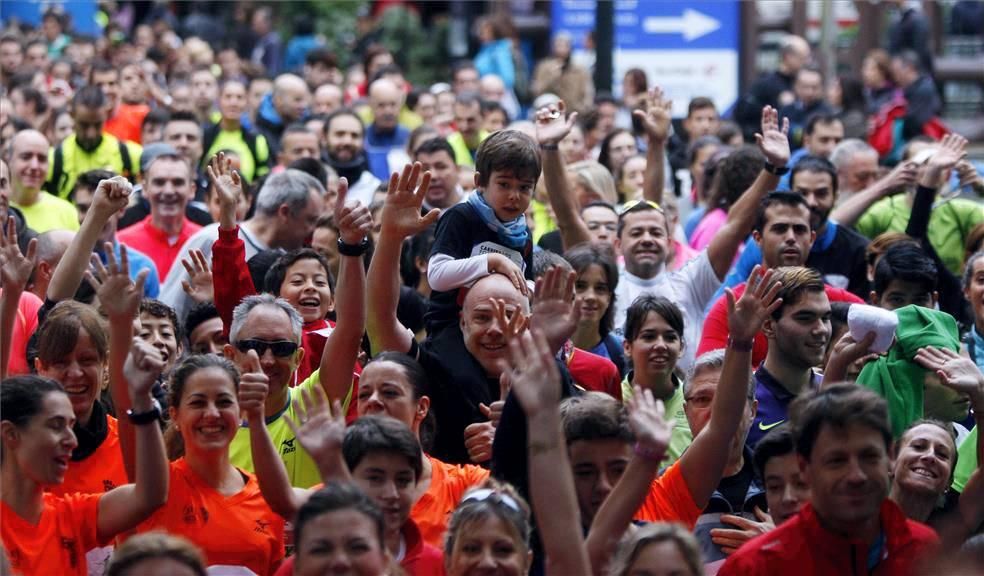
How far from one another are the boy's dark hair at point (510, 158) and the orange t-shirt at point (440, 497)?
136 centimetres

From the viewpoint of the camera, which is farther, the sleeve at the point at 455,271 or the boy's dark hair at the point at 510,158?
the boy's dark hair at the point at 510,158

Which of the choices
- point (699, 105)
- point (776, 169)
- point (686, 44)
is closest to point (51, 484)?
point (776, 169)

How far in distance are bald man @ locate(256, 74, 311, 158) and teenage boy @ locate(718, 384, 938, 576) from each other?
9673mm

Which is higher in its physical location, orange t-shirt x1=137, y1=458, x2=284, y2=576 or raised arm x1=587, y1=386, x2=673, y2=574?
raised arm x1=587, y1=386, x2=673, y2=574

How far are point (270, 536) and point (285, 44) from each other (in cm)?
1967

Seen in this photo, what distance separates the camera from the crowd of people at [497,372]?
5098mm

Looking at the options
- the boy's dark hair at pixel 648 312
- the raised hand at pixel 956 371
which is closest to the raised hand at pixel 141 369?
the boy's dark hair at pixel 648 312

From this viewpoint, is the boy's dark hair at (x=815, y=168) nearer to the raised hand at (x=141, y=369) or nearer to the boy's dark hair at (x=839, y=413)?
the boy's dark hair at (x=839, y=413)

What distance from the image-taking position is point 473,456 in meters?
6.48

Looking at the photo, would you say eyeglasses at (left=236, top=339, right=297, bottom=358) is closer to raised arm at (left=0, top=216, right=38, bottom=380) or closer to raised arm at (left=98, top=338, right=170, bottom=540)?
raised arm at (left=0, top=216, right=38, bottom=380)

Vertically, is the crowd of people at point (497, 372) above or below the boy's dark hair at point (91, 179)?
below

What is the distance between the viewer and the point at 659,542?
16.1 ft

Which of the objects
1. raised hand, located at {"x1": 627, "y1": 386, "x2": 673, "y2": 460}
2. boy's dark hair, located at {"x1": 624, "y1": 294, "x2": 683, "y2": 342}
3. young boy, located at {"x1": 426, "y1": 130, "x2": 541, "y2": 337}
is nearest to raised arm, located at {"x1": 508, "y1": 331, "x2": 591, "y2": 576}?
raised hand, located at {"x1": 627, "y1": 386, "x2": 673, "y2": 460}

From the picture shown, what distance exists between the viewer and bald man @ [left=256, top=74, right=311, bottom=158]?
1479 cm
